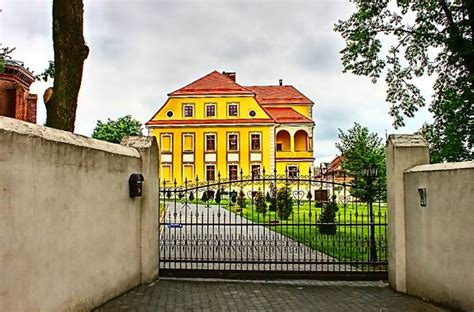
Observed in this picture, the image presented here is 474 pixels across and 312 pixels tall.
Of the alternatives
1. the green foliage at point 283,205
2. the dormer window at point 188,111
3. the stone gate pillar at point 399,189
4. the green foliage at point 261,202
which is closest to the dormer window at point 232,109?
the dormer window at point 188,111

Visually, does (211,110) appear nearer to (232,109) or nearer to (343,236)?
(232,109)

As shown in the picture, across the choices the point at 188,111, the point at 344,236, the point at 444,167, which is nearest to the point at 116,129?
the point at 188,111

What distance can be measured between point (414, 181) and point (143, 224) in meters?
4.88

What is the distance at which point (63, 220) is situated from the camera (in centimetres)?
685

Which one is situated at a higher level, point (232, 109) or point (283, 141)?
point (232, 109)

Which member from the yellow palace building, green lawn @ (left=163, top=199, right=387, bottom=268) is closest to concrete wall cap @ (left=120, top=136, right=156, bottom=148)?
green lawn @ (left=163, top=199, right=387, bottom=268)

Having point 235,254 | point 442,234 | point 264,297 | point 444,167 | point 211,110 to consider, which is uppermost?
point 211,110

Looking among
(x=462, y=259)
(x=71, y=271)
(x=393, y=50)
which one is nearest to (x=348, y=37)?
(x=393, y=50)

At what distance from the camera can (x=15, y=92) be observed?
115ft

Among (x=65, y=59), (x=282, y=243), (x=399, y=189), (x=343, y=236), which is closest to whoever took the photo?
(x=399, y=189)

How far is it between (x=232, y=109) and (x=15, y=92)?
2525 cm

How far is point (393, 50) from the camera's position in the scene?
70.9ft

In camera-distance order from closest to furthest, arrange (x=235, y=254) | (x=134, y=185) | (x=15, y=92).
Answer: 1. (x=134, y=185)
2. (x=235, y=254)
3. (x=15, y=92)

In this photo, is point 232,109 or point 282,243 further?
point 232,109
